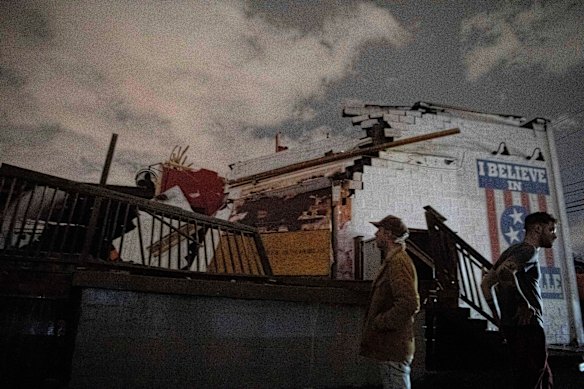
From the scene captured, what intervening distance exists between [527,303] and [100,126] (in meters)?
8.46

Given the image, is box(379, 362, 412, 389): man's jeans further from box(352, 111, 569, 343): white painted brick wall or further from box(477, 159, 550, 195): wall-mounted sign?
box(477, 159, 550, 195): wall-mounted sign

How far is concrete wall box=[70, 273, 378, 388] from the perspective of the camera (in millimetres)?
2703

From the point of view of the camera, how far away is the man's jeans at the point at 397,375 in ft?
7.16

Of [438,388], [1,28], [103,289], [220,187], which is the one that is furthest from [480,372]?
[220,187]

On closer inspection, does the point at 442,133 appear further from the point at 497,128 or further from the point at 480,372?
the point at 480,372

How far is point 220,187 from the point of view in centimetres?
1259

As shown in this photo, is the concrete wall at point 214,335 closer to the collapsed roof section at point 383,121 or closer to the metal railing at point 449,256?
the metal railing at point 449,256

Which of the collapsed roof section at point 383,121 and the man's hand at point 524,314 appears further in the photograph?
the collapsed roof section at point 383,121

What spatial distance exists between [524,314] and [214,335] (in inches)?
97.6

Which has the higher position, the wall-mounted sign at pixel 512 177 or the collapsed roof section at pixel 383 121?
the collapsed roof section at pixel 383 121

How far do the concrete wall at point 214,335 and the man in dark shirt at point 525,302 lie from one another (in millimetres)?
1256

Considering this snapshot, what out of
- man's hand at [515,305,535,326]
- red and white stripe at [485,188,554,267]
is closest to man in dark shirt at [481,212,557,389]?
man's hand at [515,305,535,326]

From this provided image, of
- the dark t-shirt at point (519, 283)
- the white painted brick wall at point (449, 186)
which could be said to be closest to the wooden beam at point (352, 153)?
the white painted brick wall at point (449, 186)

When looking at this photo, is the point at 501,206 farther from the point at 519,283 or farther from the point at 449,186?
the point at 519,283
